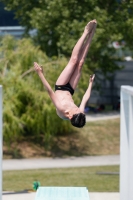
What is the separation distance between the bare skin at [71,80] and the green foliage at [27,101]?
8.63 metres

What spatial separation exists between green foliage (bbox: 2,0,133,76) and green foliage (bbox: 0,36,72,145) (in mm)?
2218

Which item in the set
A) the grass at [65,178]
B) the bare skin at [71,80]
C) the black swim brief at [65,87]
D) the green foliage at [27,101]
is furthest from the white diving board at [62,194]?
the green foliage at [27,101]

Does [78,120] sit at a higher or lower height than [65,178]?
higher

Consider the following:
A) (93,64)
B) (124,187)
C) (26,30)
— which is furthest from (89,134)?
(124,187)

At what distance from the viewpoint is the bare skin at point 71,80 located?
818 cm

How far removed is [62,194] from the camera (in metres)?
9.41

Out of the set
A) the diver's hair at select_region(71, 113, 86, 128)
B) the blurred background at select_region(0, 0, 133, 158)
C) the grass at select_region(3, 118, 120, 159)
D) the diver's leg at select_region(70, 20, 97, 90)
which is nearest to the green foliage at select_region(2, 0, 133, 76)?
the blurred background at select_region(0, 0, 133, 158)

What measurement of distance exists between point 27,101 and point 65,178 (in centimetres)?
375

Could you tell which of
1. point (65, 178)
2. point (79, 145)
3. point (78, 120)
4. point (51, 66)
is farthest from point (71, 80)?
point (79, 145)

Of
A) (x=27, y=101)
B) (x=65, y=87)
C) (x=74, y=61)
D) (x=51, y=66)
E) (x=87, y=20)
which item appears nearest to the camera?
(x=65, y=87)

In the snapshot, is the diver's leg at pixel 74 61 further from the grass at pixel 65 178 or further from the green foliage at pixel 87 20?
the green foliage at pixel 87 20

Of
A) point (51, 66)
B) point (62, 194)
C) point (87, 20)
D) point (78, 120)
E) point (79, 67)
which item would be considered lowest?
point (51, 66)

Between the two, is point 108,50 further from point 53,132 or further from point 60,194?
point 60,194

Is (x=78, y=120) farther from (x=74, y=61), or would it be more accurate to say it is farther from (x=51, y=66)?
(x=51, y=66)
